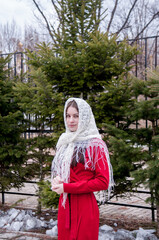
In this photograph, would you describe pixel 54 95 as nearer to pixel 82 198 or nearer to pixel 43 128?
pixel 43 128

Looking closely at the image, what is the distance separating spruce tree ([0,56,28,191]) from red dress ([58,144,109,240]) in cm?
305

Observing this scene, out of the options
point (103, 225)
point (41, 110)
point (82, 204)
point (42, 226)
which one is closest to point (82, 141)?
point (82, 204)

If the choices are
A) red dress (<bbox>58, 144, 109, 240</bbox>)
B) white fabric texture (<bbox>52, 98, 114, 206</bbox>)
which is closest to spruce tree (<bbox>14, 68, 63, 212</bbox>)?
white fabric texture (<bbox>52, 98, 114, 206</bbox>)

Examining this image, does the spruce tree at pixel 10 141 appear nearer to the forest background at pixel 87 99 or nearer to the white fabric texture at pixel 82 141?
the forest background at pixel 87 99

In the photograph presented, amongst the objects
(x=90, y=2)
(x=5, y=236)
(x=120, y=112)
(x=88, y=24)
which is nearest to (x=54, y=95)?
Answer: (x=120, y=112)

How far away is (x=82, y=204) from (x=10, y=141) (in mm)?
3710

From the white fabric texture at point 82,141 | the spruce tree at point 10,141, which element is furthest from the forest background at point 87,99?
the white fabric texture at point 82,141

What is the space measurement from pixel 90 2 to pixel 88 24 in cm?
46

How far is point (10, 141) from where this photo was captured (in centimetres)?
586

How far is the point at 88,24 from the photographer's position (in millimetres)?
5277

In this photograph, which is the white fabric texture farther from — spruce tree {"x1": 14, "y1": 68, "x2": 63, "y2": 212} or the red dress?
spruce tree {"x1": 14, "y1": 68, "x2": 63, "y2": 212}

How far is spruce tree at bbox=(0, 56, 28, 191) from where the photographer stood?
548 cm

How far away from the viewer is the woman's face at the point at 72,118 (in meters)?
2.52

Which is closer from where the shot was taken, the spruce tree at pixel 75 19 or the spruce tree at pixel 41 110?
the spruce tree at pixel 41 110
